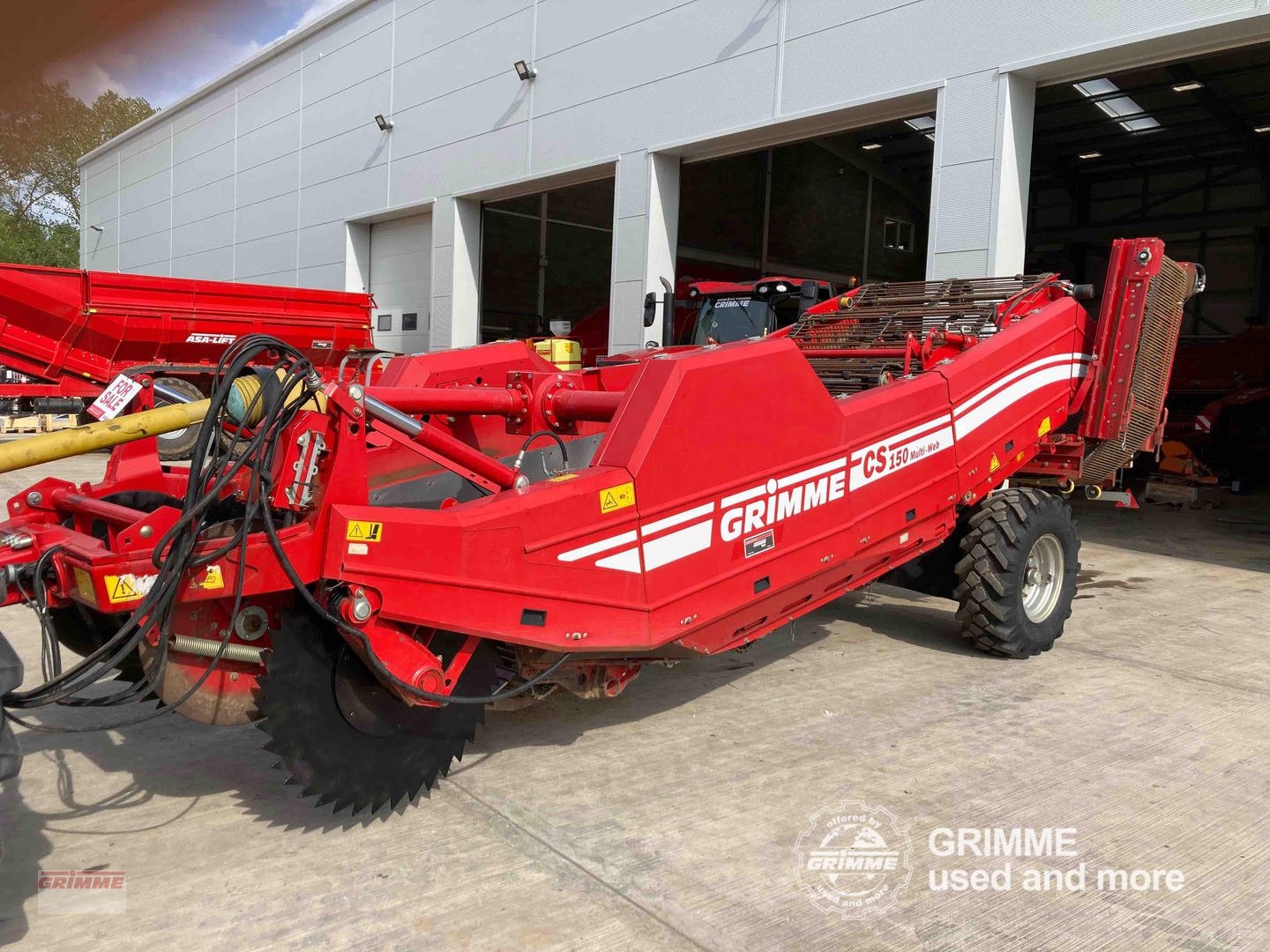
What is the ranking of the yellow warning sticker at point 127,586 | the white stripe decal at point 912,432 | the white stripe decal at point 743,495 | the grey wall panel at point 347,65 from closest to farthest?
the yellow warning sticker at point 127,586, the white stripe decal at point 743,495, the white stripe decal at point 912,432, the grey wall panel at point 347,65

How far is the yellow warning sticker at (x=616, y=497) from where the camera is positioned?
3.15 m

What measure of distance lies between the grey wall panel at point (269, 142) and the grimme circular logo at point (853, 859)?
1848 cm

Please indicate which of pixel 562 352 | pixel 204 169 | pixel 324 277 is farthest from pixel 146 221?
pixel 562 352

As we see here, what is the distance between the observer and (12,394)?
12227 mm

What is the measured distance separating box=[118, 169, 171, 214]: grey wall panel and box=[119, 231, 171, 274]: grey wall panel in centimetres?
91

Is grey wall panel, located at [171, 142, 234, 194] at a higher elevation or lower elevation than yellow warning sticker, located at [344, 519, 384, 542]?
higher

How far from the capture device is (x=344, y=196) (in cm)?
1717

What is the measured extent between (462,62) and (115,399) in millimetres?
12892

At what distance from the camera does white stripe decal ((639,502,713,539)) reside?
3285mm

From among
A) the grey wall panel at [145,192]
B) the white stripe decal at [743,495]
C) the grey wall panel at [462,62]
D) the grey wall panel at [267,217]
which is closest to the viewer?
the white stripe decal at [743,495]

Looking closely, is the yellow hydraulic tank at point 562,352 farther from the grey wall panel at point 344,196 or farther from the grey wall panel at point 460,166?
the grey wall panel at point 344,196

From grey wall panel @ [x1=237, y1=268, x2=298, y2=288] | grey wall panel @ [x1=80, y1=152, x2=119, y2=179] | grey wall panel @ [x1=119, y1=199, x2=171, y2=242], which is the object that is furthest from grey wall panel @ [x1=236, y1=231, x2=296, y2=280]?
grey wall panel @ [x1=80, y1=152, x2=119, y2=179]

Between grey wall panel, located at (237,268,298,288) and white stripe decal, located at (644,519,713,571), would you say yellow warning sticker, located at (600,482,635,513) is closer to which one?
white stripe decal, located at (644,519,713,571)

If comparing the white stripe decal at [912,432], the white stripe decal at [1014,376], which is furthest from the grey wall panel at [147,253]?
the white stripe decal at [912,432]
